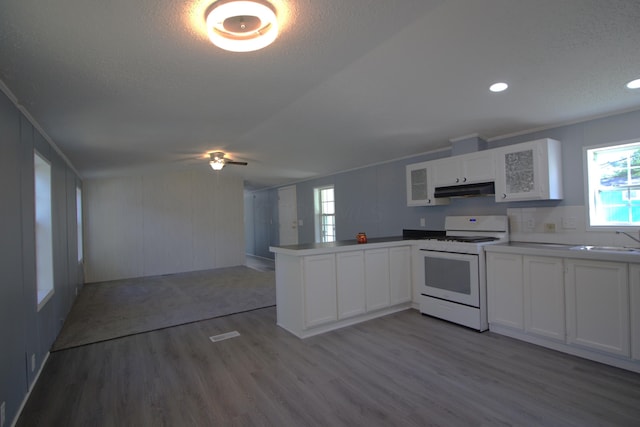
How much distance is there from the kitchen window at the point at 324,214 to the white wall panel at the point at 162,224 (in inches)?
81.2

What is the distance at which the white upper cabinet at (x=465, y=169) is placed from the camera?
11.7 feet

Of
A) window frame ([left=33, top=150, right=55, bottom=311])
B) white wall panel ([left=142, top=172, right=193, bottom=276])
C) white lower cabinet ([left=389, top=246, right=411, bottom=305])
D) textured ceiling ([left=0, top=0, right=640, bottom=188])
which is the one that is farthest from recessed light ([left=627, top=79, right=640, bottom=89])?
white wall panel ([left=142, top=172, right=193, bottom=276])

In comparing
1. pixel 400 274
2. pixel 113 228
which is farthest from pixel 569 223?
pixel 113 228

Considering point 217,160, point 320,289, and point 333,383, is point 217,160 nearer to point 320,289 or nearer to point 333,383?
point 320,289

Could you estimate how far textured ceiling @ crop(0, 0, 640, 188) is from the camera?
1547 mm

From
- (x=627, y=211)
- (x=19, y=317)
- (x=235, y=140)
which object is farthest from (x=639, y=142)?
(x=19, y=317)

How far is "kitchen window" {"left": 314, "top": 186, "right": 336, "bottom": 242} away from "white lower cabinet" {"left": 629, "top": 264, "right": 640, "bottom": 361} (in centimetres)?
510

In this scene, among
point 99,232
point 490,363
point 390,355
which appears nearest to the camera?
point 490,363

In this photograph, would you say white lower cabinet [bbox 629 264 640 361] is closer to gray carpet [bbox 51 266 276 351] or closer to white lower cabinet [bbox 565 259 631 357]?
white lower cabinet [bbox 565 259 631 357]

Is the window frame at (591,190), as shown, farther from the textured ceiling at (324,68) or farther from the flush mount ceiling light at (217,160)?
the flush mount ceiling light at (217,160)

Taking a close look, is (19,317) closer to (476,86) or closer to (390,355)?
(390,355)

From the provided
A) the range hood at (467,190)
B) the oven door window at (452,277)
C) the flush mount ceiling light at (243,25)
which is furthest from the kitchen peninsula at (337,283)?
the flush mount ceiling light at (243,25)

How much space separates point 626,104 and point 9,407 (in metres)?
5.10

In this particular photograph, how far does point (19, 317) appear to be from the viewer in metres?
2.12
